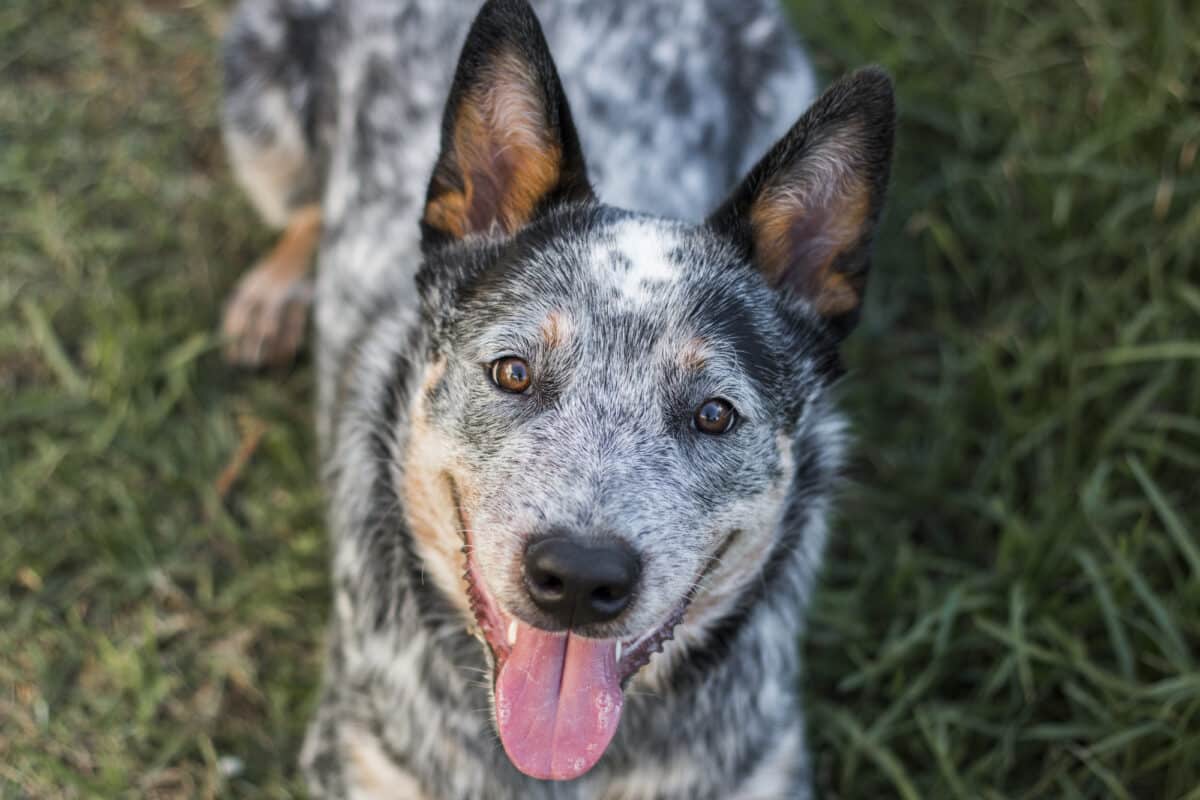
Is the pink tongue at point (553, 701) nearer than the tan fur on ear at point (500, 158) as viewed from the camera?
Yes

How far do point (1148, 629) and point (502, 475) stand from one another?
1941 mm

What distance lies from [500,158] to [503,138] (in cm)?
5

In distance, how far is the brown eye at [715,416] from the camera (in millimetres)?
2648

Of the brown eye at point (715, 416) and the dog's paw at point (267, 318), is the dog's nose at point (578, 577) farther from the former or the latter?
the dog's paw at point (267, 318)

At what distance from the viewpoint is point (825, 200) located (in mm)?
2742

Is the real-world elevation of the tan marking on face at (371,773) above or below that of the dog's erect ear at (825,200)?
below

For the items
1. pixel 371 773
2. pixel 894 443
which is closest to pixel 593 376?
pixel 371 773

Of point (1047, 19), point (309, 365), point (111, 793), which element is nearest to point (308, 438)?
point (309, 365)

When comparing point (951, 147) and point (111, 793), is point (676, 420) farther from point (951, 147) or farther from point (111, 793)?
point (951, 147)

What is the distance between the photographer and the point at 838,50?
15.9ft

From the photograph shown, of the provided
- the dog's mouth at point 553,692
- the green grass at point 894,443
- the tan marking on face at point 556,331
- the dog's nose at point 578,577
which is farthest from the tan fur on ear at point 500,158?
the green grass at point 894,443

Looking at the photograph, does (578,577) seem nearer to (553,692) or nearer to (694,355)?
(553,692)

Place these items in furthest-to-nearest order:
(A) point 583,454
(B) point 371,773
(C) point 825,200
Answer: (B) point 371,773, (C) point 825,200, (A) point 583,454

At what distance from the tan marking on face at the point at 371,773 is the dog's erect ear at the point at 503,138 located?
3.94 feet
